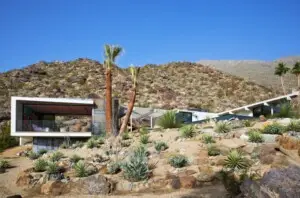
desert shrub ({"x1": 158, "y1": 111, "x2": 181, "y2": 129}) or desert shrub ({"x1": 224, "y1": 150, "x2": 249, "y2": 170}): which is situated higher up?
desert shrub ({"x1": 158, "y1": 111, "x2": 181, "y2": 129})

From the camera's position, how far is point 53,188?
18.7m

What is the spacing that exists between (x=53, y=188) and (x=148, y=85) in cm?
7116

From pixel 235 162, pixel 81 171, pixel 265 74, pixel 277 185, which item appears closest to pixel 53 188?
pixel 81 171

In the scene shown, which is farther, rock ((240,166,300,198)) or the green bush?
the green bush

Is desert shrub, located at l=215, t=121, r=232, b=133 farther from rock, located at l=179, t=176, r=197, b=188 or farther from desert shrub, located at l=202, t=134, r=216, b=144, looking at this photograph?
rock, located at l=179, t=176, r=197, b=188

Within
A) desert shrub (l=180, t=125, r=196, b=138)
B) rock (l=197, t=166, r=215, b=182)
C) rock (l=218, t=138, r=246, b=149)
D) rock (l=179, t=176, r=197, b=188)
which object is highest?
desert shrub (l=180, t=125, r=196, b=138)

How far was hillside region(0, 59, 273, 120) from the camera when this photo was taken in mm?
76125

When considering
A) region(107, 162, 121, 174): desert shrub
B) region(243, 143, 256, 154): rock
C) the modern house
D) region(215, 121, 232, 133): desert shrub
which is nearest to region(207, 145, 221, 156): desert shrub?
region(243, 143, 256, 154): rock

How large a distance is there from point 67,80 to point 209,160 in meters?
68.8

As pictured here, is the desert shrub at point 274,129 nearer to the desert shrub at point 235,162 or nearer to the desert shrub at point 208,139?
the desert shrub at point 208,139

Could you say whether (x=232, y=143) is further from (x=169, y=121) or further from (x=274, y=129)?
(x=169, y=121)

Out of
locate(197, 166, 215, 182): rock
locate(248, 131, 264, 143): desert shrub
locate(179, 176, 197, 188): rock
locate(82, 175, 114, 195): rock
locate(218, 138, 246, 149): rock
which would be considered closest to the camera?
locate(179, 176, 197, 188): rock

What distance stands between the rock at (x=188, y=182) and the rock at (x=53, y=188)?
18.0 feet

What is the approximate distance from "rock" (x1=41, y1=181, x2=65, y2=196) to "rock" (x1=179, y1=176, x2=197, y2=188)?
548 cm
